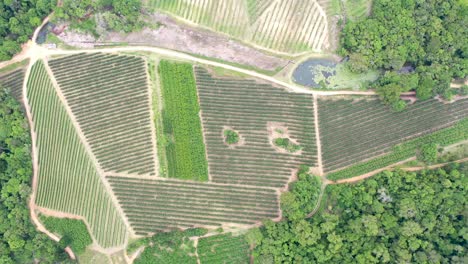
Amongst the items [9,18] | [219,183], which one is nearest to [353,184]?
[219,183]

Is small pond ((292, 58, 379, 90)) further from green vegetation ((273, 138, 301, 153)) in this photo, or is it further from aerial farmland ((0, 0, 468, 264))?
green vegetation ((273, 138, 301, 153))

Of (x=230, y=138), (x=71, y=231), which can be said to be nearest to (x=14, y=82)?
(x=71, y=231)

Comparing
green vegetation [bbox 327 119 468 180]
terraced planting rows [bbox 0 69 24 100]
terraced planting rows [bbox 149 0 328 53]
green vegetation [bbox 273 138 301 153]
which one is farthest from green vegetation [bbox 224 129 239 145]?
terraced planting rows [bbox 0 69 24 100]

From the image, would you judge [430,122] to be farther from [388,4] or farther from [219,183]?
[219,183]

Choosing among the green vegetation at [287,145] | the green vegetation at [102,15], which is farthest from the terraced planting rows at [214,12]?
the green vegetation at [287,145]

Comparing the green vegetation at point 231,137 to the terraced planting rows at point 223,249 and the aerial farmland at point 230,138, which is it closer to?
the aerial farmland at point 230,138

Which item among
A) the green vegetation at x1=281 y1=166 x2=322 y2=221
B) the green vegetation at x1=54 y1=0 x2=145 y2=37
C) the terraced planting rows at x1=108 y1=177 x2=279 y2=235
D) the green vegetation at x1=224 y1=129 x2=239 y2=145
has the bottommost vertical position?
the terraced planting rows at x1=108 y1=177 x2=279 y2=235
